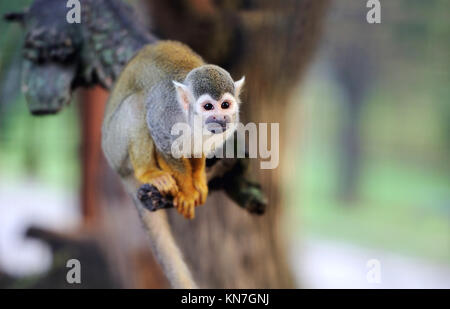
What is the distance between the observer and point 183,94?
5.57 feet

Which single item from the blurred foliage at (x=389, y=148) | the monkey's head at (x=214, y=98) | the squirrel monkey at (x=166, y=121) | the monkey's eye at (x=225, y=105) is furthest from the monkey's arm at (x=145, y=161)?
the blurred foliage at (x=389, y=148)

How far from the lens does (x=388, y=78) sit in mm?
4848

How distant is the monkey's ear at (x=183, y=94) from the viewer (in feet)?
5.49

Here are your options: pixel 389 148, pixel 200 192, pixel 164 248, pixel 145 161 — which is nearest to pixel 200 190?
pixel 200 192

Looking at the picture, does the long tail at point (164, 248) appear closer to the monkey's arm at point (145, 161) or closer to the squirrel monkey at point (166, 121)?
the squirrel monkey at point (166, 121)

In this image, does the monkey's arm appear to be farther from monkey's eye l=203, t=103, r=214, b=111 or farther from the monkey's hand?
monkey's eye l=203, t=103, r=214, b=111

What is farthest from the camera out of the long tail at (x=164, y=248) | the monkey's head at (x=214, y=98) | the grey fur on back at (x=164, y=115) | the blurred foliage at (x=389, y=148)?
the blurred foliage at (x=389, y=148)

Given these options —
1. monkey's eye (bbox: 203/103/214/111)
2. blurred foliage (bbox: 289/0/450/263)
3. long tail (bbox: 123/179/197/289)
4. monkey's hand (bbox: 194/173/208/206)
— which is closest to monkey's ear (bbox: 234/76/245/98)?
monkey's eye (bbox: 203/103/214/111)

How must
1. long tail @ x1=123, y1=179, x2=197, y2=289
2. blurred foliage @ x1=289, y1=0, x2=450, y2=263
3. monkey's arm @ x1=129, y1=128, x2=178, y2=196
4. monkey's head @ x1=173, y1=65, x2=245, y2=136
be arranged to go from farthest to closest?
blurred foliage @ x1=289, y1=0, x2=450, y2=263 < long tail @ x1=123, y1=179, x2=197, y2=289 < monkey's arm @ x1=129, y1=128, x2=178, y2=196 < monkey's head @ x1=173, y1=65, x2=245, y2=136

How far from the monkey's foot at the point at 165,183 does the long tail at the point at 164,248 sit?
26cm

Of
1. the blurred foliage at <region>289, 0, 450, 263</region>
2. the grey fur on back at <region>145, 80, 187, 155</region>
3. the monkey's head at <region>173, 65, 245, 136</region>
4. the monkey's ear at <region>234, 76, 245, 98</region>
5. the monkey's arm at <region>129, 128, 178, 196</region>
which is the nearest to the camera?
the monkey's head at <region>173, 65, 245, 136</region>

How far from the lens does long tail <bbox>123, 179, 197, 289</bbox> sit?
2.09 meters

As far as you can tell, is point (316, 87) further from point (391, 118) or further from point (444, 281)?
point (444, 281)

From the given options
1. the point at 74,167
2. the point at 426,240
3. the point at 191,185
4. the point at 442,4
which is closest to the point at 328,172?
the point at 426,240
